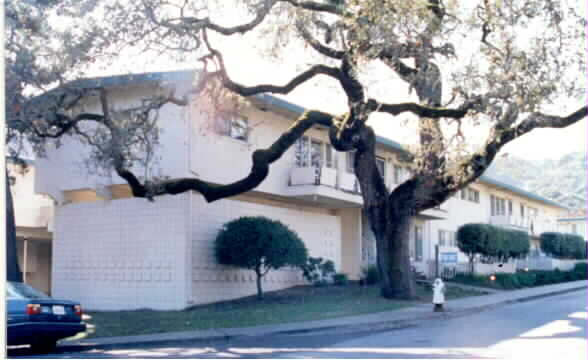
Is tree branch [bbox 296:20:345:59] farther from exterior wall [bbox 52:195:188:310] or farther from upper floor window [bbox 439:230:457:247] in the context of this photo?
upper floor window [bbox 439:230:457:247]

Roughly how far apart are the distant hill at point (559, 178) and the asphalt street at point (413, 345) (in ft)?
238

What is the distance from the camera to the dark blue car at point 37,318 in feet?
42.0

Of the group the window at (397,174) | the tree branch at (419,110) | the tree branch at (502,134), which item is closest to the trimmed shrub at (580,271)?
the window at (397,174)

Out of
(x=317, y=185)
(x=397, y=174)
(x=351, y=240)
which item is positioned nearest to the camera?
(x=317, y=185)

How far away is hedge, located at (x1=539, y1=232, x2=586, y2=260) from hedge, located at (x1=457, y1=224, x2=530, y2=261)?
1330cm

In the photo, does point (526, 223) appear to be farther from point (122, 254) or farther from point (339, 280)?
point (122, 254)

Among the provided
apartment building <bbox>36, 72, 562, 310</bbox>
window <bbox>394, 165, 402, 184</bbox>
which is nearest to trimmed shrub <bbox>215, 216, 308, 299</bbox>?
apartment building <bbox>36, 72, 562, 310</bbox>

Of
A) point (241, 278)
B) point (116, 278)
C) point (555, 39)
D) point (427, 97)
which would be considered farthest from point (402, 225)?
point (116, 278)

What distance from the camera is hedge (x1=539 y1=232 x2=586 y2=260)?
5041 cm

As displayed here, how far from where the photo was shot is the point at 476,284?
3117 cm

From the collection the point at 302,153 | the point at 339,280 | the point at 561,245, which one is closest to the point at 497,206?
the point at 561,245

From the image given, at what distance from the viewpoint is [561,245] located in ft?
167

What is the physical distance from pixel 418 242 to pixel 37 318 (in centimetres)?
2620

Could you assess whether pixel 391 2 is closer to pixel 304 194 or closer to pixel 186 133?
pixel 186 133
